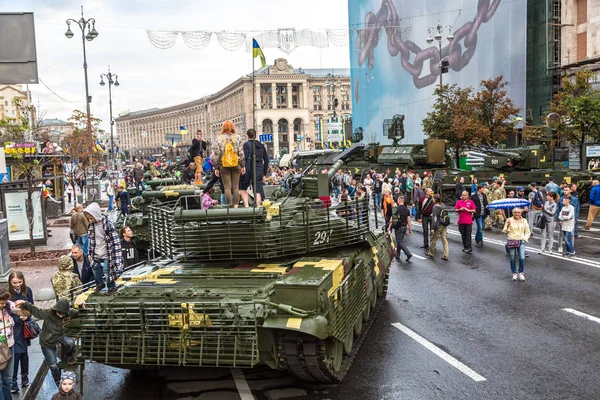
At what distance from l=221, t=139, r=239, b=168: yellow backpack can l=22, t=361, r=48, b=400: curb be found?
4060 mm

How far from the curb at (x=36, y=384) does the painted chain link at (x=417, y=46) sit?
30891 mm

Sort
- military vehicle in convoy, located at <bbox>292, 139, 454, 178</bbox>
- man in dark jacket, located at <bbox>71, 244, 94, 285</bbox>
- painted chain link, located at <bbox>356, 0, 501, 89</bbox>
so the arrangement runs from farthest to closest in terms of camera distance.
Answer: painted chain link, located at <bbox>356, 0, 501, 89</bbox> < military vehicle in convoy, located at <bbox>292, 139, 454, 178</bbox> < man in dark jacket, located at <bbox>71, 244, 94, 285</bbox>

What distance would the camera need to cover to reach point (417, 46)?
157ft

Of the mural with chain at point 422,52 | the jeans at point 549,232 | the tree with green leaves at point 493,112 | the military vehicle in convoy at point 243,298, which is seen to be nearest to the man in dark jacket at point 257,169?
the military vehicle in convoy at point 243,298

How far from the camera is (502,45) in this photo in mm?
38812

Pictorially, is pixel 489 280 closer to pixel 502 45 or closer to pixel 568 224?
pixel 568 224

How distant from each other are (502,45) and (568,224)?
26199mm

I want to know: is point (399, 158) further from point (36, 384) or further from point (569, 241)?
point (36, 384)

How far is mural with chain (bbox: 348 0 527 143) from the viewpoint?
38.6 metres

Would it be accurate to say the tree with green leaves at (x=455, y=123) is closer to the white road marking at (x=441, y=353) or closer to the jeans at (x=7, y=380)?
the white road marking at (x=441, y=353)

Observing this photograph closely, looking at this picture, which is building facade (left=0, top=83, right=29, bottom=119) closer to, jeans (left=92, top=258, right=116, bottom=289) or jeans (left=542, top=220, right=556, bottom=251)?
jeans (left=92, top=258, right=116, bottom=289)

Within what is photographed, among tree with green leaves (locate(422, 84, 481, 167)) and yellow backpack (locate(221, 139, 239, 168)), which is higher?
tree with green leaves (locate(422, 84, 481, 167))

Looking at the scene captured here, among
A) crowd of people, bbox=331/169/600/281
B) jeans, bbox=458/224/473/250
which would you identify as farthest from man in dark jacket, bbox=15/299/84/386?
jeans, bbox=458/224/473/250

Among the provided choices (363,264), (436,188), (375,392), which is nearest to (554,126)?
(436,188)
